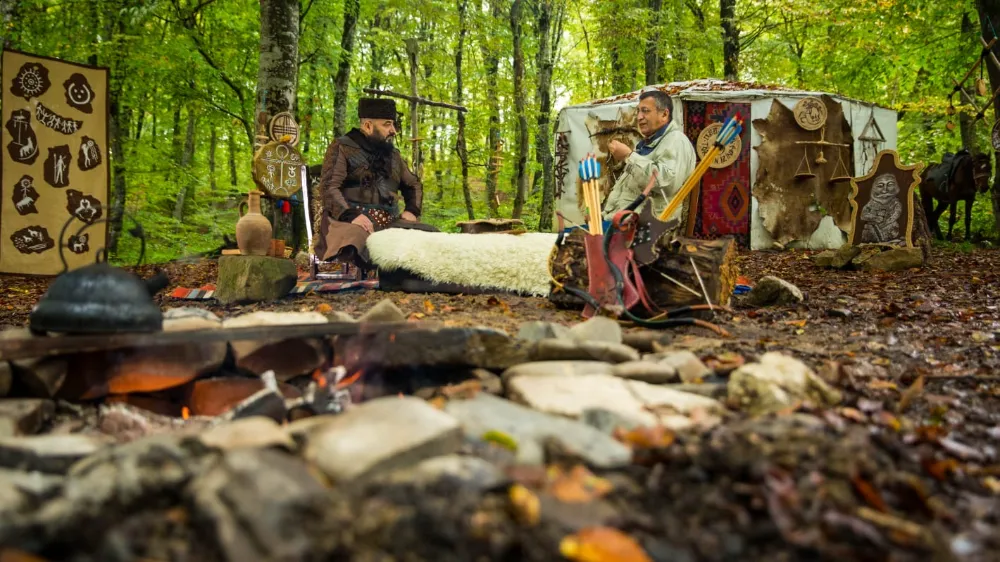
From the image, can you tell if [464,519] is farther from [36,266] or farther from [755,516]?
[36,266]

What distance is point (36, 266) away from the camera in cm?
664

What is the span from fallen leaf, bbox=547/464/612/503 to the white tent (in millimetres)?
10882

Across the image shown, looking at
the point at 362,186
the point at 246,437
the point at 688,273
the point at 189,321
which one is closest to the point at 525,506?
the point at 246,437

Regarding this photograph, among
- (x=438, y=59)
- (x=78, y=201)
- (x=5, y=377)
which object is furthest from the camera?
(x=438, y=59)

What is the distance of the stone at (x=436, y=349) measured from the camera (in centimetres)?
261

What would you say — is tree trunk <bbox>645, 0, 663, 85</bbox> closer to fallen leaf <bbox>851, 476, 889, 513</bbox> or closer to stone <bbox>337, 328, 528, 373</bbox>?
stone <bbox>337, 328, 528, 373</bbox>

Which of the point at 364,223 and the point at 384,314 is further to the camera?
Result: the point at 364,223

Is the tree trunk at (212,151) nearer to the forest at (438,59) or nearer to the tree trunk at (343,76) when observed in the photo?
the forest at (438,59)

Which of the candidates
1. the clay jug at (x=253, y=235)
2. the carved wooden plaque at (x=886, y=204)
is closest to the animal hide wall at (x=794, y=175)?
the carved wooden plaque at (x=886, y=204)

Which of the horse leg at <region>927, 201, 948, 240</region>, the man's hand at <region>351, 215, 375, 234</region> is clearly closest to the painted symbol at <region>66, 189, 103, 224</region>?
the man's hand at <region>351, 215, 375, 234</region>

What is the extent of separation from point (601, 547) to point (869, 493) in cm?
75

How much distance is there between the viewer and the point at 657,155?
15.0 ft

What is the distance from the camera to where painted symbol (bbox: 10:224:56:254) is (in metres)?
6.52

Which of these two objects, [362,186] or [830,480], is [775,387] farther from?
[362,186]
